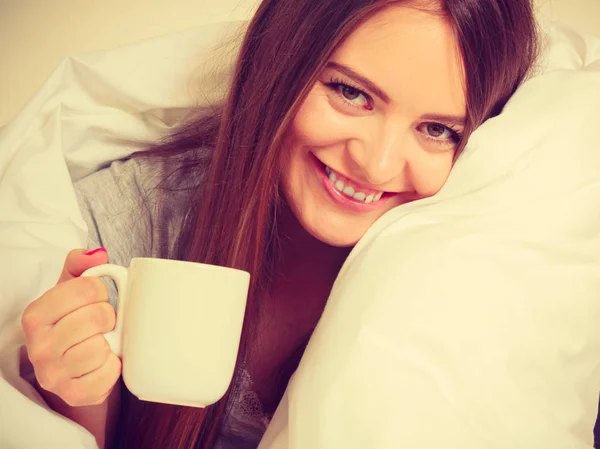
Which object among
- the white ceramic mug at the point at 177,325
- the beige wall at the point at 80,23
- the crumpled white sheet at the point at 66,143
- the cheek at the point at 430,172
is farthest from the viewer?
the beige wall at the point at 80,23

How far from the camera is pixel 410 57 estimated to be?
58cm

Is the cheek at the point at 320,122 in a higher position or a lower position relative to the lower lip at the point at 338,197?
higher

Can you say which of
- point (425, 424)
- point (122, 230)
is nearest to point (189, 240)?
point (122, 230)

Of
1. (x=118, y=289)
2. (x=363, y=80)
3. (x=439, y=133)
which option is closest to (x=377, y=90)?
(x=363, y=80)

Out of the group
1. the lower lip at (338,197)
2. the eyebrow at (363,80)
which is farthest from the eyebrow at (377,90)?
the lower lip at (338,197)

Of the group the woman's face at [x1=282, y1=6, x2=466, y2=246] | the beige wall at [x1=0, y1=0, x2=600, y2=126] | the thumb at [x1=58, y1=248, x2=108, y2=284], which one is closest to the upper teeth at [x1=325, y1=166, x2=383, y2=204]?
the woman's face at [x1=282, y1=6, x2=466, y2=246]

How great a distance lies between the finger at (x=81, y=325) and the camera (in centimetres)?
46

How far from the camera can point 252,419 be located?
31.4 inches

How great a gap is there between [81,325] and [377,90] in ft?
1.32

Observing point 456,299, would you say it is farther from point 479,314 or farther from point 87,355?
point 87,355

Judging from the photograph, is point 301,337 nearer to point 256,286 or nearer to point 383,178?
point 256,286

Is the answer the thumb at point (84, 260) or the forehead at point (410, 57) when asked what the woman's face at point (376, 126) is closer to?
the forehead at point (410, 57)

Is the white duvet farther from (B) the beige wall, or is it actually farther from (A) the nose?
(B) the beige wall

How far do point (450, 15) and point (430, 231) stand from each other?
10.0 inches
